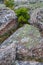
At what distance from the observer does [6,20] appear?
4.71 m

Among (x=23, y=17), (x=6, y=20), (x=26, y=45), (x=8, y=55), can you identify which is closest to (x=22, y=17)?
(x=23, y=17)

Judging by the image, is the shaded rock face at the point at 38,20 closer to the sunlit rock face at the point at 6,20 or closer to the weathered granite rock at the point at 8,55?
the sunlit rock face at the point at 6,20

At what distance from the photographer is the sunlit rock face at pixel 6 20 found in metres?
4.56

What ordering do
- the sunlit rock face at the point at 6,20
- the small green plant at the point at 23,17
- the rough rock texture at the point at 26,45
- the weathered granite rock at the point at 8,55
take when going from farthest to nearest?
the small green plant at the point at 23,17, the sunlit rock face at the point at 6,20, the rough rock texture at the point at 26,45, the weathered granite rock at the point at 8,55

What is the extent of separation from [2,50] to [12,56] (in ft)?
0.74

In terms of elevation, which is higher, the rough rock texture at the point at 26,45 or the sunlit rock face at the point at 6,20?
the sunlit rock face at the point at 6,20

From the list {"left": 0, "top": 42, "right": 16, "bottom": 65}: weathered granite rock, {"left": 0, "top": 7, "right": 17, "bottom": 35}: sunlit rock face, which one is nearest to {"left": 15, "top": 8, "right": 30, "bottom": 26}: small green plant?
{"left": 0, "top": 7, "right": 17, "bottom": 35}: sunlit rock face

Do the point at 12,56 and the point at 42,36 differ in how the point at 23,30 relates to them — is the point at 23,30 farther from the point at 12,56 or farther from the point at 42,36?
the point at 12,56

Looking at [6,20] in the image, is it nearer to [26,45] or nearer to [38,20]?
[38,20]

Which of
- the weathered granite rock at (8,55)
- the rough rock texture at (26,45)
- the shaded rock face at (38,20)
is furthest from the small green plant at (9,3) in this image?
the weathered granite rock at (8,55)

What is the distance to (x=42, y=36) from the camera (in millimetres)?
4160

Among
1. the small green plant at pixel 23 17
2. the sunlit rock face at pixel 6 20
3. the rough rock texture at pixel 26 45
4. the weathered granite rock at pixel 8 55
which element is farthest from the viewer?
the small green plant at pixel 23 17

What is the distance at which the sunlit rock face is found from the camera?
4563mm

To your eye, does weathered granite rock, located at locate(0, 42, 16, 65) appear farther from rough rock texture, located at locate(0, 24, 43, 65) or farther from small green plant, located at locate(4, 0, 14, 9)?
small green plant, located at locate(4, 0, 14, 9)
